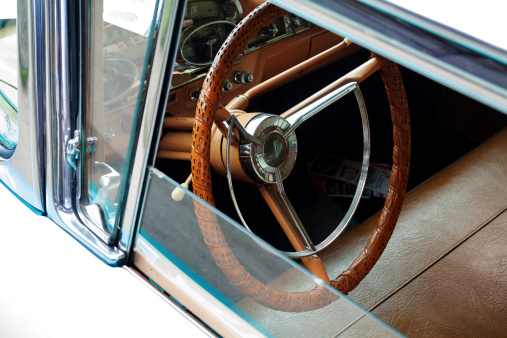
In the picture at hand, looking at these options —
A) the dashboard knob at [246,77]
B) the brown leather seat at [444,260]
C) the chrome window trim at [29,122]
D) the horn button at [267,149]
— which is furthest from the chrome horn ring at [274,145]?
the dashboard knob at [246,77]

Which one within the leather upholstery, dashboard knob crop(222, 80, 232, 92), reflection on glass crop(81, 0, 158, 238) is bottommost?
the leather upholstery

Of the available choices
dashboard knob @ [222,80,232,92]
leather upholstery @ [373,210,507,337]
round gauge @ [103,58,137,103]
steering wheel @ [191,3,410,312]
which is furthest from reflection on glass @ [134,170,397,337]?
dashboard knob @ [222,80,232,92]

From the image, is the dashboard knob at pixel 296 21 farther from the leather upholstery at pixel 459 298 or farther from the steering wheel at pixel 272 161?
the leather upholstery at pixel 459 298

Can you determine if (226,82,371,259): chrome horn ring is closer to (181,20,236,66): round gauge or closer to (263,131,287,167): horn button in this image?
(263,131,287,167): horn button

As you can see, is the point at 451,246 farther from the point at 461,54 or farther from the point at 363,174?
the point at 461,54

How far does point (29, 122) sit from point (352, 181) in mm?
1688

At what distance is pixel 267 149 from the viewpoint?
1.22 metres

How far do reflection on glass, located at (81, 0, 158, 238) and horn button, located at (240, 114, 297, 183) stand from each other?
366 millimetres

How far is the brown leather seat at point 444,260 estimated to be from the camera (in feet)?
4.44

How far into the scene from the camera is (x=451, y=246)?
1556mm

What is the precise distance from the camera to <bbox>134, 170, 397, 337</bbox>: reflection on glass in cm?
75

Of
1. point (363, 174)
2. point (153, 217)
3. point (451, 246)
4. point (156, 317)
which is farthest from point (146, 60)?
point (451, 246)

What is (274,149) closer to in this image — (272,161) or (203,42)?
(272,161)

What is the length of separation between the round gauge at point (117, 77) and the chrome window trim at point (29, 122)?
0.11 metres
